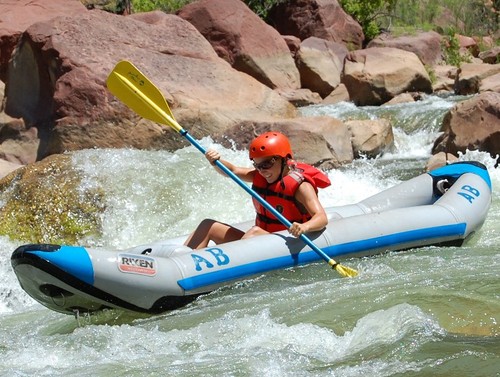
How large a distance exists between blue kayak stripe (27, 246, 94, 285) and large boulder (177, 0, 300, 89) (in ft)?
24.7

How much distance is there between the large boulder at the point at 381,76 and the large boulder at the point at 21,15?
365 cm

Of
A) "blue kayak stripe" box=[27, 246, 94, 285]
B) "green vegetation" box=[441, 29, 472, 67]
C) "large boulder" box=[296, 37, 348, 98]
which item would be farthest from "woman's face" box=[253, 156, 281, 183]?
"green vegetation" box=[441, 29, 472, 67]

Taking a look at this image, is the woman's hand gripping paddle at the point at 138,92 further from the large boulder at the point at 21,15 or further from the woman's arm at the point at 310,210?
the large boulder at the point at 21,15

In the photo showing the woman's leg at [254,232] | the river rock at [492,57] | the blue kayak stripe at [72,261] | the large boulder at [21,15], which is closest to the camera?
the blue kayak stripe at [72,261]

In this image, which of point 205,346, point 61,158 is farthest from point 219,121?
point 205,346

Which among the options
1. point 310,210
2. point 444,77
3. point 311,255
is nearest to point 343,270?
point 311,255

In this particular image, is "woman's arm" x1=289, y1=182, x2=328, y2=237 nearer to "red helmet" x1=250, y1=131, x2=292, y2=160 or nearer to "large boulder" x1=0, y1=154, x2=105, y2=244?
"red helmet" x1=250, y1=131, x2=292, y2=160

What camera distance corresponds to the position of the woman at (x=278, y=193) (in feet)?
16.4

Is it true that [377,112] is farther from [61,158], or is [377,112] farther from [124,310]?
[124,310]

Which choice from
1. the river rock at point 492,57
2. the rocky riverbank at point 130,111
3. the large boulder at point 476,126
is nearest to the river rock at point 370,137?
the rocky riverbank at point 130,111

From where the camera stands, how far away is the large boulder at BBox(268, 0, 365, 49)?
15.9m

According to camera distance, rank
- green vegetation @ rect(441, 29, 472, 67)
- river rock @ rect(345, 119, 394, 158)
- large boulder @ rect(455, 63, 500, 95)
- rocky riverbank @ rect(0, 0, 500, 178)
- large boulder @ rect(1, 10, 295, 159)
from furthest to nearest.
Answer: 1. green vegetation @ rect(441, 29, 472, 67)
2. large boulder @ rect(455, 63, 500, 95)
3. river rock @ rect(345, 119, 394, 158)
4. large boulder @ rect(1, 10, 295, 159)
5. rocky riverbank @ rect(0, 0, 500, 178)

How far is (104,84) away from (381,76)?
4.72 m

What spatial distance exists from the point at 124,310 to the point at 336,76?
9383 mm
